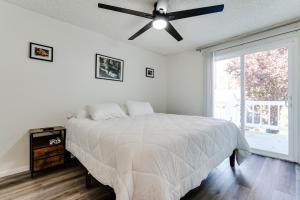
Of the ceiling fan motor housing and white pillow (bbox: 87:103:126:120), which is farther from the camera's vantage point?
white pillow (bbox: 87:103:126:120)

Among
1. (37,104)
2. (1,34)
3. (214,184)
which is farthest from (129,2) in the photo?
(214,184)

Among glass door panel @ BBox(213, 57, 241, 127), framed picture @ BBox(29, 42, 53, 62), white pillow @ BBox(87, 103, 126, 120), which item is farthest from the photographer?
glass door panel @ BBox(213, 57, 241, 127)

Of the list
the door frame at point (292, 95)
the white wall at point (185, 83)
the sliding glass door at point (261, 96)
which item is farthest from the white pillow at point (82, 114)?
the door frame at point (292, 95)

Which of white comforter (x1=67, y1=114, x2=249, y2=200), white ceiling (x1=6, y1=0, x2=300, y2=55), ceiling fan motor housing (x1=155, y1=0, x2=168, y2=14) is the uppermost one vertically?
white ceiling (x1=6, y1=0, x2=300, y2=55)

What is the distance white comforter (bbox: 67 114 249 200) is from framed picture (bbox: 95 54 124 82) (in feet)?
4.58

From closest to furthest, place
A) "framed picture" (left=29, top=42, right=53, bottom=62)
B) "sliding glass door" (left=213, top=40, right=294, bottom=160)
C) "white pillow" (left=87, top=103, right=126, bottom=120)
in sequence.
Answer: "framed picture" (left=29, top=42, right=53, bottom=62) < "white pillow" (left=87, top=103, right=126, bottom=120) < "sliding glass door" (left=213, top=40, right=294, bottom=160)

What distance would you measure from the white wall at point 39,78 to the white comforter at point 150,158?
2.98ft

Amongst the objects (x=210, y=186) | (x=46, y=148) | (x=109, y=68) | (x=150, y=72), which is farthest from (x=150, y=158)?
(x=150, y=72)

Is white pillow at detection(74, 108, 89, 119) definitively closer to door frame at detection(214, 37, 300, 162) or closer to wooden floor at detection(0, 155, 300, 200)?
wooden floor at detection(0, 155, 300, 200)

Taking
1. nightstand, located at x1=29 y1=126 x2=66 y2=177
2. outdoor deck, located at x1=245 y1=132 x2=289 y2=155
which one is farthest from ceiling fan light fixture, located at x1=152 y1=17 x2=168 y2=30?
outdoor deck, located at x1=245 y1=132 x2=289 y2=155

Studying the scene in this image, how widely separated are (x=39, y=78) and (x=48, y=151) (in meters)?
1.08

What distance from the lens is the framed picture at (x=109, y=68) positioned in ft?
9.93

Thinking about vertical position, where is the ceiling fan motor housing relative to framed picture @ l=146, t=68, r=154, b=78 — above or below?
above

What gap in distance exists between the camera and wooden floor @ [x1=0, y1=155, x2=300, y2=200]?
167 centimetres
